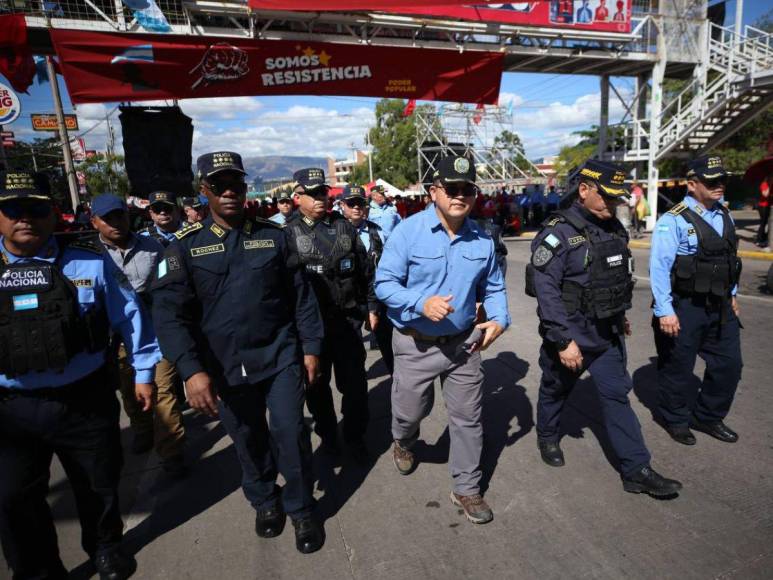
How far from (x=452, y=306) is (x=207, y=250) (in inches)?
54.2

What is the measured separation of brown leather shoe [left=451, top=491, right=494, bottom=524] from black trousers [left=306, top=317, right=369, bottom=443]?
3.11 ft

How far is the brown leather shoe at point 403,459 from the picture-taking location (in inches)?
124

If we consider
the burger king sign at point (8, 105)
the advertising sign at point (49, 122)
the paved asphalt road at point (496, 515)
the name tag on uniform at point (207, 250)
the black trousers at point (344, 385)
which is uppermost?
the advertising sign at point (49, 122)

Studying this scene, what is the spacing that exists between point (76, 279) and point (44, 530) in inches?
49.2

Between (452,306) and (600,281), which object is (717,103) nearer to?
(600,281)

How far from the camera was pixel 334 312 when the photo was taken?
3.39 metres

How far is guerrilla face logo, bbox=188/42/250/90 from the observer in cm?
770

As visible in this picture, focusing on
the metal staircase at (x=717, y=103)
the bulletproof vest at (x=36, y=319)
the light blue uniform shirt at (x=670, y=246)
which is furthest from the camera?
the metal staircase at (x=717, y=103)

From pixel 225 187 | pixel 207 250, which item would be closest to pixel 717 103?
pixel 225 187

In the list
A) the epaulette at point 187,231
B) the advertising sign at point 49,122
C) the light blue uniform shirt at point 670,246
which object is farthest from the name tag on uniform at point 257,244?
the advertising sign at point 49,122

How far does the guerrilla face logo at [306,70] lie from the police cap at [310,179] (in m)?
5.90

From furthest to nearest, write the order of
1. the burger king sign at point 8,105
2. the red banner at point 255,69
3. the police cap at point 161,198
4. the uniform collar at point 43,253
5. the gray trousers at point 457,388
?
1. the red banner at point 255,69
2. the burger king sign at point 8,105
3. the police cap at point 161,198
4. the gray trousers at point 457,388
5. the uniform collar at point 43,253

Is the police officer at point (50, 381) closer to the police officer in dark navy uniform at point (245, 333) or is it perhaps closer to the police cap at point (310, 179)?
the police officer in dark navy uniform at point (245, 333)

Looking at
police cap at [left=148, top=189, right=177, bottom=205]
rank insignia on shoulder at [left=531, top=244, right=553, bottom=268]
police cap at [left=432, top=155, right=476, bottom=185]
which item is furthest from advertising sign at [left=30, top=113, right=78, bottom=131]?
rank insignia on shoulder at [left=531, top=244, right=553, bottom=268]
